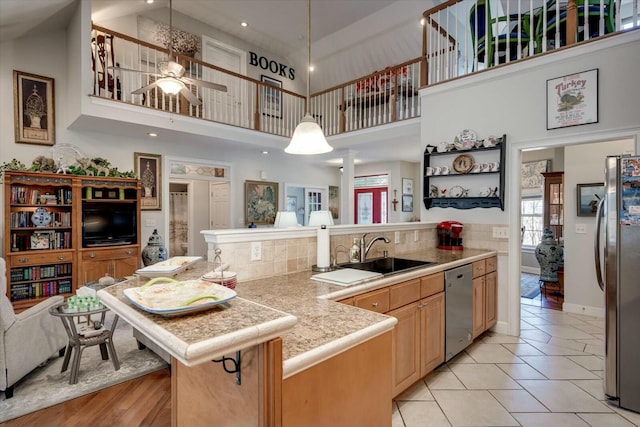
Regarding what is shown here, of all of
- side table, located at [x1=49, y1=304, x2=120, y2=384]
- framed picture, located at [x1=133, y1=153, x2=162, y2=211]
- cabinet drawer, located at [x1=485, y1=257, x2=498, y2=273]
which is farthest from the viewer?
framed picture, located at [x1=133, y1=153, x2=162, y2=211]

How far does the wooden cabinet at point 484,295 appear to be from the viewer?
3074mm

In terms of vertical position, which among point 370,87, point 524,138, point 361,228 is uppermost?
point 370,87

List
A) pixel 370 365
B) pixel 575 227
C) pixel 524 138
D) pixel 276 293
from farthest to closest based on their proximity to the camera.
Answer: pixel 575 227, pixel 524 138, pixel 276 293, pixel 370 365

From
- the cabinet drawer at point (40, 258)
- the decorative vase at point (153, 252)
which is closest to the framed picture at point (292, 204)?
the decorative vase at point (153, 252)

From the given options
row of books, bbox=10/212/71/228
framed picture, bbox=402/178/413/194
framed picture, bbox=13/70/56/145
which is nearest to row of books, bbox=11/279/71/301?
row of books, bbox=10/212/71/228

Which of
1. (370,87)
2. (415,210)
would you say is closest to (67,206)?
(370,87)

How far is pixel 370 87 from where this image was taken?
618 centimetres

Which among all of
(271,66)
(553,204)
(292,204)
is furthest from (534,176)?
(271,66)

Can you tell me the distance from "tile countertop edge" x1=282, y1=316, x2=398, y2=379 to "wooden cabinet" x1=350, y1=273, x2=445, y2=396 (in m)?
0.59

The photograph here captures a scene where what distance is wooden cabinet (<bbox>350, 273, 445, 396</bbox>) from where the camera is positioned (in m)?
2.04

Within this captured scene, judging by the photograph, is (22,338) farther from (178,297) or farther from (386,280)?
(386,280)

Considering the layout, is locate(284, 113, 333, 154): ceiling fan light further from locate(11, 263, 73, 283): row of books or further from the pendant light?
locate(11, 263, 73, 283): row of books

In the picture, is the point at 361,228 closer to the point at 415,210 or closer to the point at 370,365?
the point at 370,365

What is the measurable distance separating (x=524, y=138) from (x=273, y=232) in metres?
2.86
